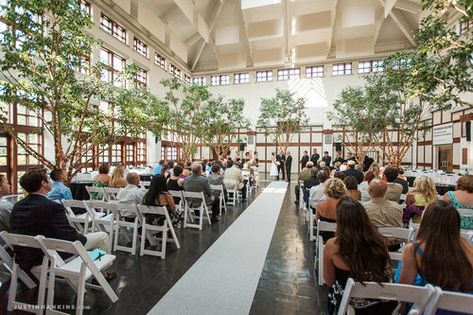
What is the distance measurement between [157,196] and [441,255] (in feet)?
9.71

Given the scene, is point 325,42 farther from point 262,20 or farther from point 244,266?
point 244,266

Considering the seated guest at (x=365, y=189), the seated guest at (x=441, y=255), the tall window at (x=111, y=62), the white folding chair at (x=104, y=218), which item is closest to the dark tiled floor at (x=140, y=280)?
the white folding chair at (x=104, y=218)

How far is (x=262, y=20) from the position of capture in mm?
13641

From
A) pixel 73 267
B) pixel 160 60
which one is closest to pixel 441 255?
pixel 73 267

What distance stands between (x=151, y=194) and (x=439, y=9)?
16.3 feet

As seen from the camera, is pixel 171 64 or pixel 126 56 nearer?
pixel 126 56

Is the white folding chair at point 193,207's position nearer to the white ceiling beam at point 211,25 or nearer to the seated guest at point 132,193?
the seated guest at point 132,193

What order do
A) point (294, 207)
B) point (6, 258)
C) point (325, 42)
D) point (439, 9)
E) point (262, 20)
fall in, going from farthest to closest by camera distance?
point (325, 42) < point (262, 20) < point (294, 207) < point (439, 9) < point (6, 258)

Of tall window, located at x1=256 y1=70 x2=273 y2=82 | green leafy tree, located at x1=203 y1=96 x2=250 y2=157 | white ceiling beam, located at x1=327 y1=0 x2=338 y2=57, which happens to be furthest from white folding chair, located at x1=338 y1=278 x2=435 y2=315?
tall window, located at x1=256 y1=70 x2=273 y2=82

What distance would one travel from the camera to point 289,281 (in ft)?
8.72

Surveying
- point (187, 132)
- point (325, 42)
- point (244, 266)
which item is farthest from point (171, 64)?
point (244, 266)

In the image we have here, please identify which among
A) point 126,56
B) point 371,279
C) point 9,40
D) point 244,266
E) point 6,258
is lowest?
point 244,266

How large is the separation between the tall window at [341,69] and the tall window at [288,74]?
221 cm

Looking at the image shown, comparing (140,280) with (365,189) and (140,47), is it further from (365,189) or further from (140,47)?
(140,47)
